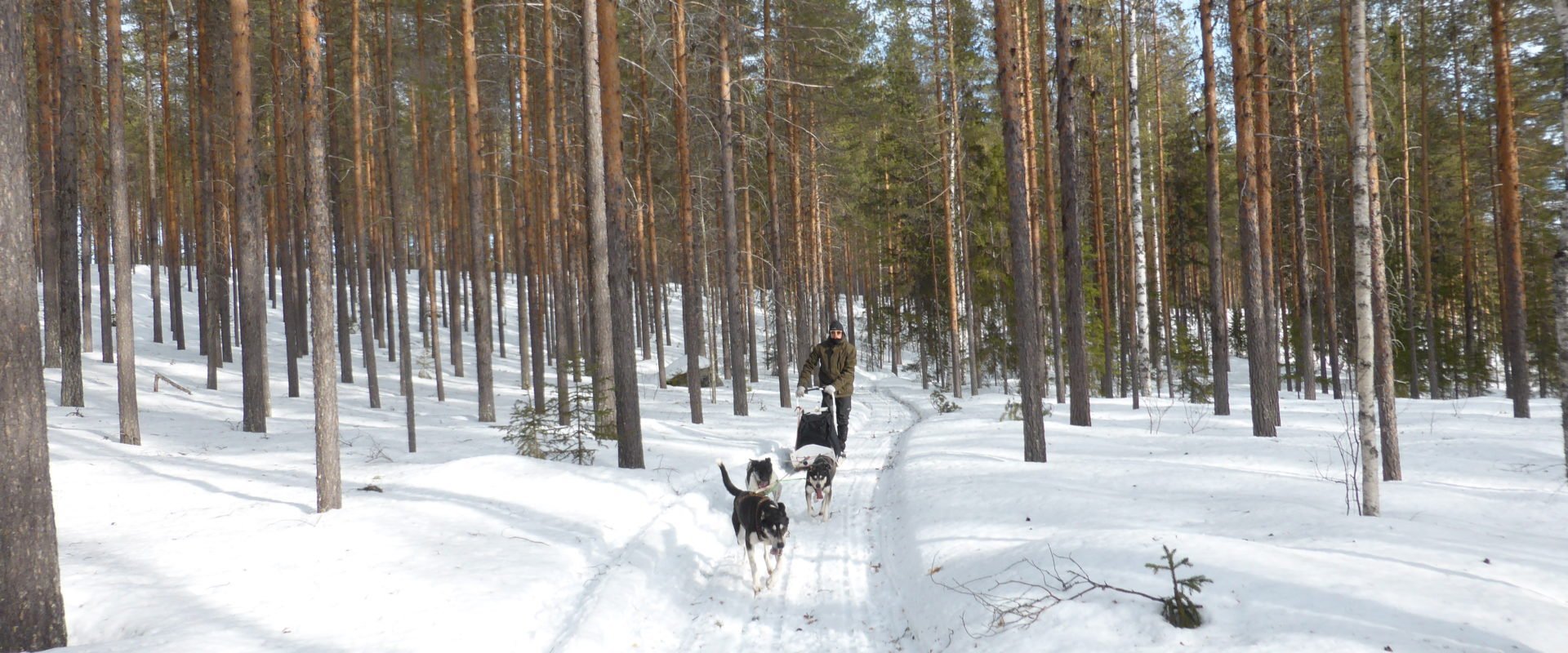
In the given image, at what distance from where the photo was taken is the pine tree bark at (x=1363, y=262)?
6.58 meters

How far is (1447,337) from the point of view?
92.8 feet

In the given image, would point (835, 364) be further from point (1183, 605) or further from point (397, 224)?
point (397, 224)

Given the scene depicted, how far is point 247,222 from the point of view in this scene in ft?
50.1

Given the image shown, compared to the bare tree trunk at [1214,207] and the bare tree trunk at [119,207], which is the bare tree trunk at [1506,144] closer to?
the bare tree trunk at [1214,207]

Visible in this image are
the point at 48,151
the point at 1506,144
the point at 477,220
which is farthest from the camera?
Result: the point at 48,151

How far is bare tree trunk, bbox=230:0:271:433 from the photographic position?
1296cm

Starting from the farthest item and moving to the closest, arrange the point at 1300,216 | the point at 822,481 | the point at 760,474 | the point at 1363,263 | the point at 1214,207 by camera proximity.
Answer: the point at 1300,216 → the point at 1214,207 → the point at 760,474 → the point at 822,481 → the point at 1363,263

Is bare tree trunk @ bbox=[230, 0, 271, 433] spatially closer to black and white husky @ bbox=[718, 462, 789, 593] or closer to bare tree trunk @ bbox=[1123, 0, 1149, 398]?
black and white husky @ bbox=[718, 462, 789, 593]

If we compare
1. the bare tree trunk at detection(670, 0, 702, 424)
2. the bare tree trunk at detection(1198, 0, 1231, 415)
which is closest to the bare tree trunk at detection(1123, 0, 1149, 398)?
the bare tree trunk at detection(1198, 0, 1231, 415)

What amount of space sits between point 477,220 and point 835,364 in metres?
10.2

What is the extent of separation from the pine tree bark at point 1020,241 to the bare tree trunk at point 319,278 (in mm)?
8490

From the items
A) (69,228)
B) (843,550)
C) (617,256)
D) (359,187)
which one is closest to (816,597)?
(843,550)

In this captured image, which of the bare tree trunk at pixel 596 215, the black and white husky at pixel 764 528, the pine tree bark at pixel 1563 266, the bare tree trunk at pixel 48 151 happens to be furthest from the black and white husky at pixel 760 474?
the bare tree trunk at pixel 48 151

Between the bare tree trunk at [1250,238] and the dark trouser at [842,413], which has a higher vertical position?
the bare tree trunk at [1250,238]
